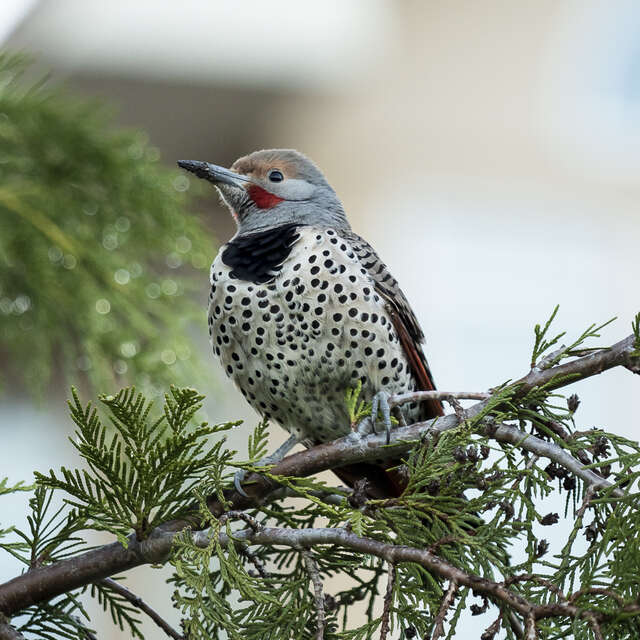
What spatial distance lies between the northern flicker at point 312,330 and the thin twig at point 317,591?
2.01ft

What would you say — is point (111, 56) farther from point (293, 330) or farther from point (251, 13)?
point (293, 330)

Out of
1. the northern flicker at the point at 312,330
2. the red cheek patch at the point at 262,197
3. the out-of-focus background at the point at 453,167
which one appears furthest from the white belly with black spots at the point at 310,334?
the out-of-focus background at the point at 453,167

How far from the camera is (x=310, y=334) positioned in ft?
7.61

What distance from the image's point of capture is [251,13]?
19.0 feet

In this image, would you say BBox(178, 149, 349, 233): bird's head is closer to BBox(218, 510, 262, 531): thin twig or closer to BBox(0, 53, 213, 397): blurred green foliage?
BBox(0, 53, 213, 397): blurred green foliage

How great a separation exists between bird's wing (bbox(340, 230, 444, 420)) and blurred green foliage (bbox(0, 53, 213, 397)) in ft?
1.95

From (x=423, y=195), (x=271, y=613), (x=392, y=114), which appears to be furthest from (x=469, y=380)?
(x=271, y=613)

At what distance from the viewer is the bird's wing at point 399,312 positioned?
2.49m

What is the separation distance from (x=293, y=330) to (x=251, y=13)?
397 cm

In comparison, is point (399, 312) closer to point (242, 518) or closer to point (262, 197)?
point (262, 197)

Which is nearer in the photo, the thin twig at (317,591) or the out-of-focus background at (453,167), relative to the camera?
the thin twig at (317,591)

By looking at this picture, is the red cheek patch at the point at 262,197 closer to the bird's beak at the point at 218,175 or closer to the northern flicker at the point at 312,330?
the bird's beak at the point at 218,175

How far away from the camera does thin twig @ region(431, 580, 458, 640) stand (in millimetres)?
1319

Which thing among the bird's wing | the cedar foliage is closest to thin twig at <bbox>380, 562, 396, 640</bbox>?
the cedar foliage
